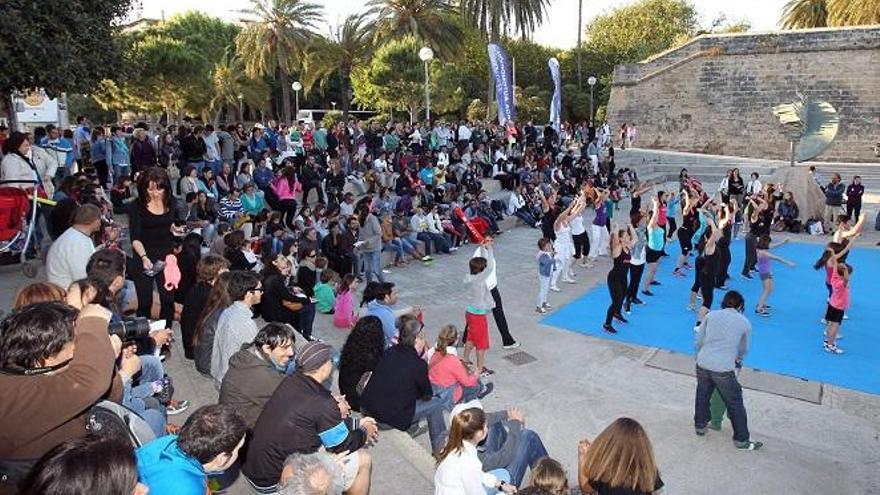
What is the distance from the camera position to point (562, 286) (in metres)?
12.9

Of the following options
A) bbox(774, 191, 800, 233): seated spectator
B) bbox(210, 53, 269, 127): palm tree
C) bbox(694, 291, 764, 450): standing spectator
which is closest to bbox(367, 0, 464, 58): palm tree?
bbox(210, 53, 269, 127): palm tree

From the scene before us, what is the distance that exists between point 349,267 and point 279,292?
4.39 meters

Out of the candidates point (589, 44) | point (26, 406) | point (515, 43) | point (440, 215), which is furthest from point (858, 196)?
point (589, 44)

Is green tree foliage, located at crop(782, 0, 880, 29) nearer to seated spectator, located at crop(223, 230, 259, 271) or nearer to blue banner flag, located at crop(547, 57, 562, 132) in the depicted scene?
blue banner flag, located at crop(547, 57, 562, 132)

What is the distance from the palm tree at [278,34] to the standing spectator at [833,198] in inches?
1004

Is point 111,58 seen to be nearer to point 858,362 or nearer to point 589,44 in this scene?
point 858,362

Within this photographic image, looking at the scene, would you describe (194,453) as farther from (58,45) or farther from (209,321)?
(58,45)

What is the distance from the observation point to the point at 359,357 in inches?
223

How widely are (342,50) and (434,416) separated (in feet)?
109

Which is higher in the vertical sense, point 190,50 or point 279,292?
point 190,50

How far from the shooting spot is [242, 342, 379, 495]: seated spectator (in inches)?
151

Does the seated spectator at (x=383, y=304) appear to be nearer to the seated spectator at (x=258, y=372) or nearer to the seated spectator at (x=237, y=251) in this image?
the seated spectator at (x=258, y=372)

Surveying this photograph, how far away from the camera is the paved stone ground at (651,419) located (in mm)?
5727

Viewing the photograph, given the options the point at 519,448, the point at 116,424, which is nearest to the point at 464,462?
the point at 519,448
